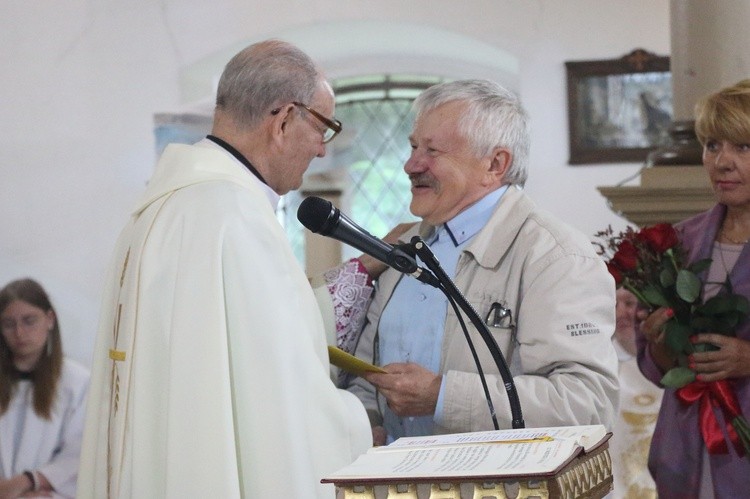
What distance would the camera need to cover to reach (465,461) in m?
1.79

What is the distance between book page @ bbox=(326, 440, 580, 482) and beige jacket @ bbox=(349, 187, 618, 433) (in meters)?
0.86

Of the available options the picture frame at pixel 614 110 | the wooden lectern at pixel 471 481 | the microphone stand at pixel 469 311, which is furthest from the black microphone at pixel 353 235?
the picture frame at pixel 614 110

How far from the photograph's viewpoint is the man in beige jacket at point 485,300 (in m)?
2.79

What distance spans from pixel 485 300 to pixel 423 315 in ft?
0.67

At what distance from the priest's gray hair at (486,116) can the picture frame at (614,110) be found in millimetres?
5107

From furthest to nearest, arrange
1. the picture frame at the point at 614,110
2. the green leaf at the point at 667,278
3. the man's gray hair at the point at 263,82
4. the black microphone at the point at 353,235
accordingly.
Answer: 1. the picture frame at the point at 614,110
2. the green leaf at the point at 667,278
3. the man's gray hair at the point at 263,82
4. the black microphone at the point at 353,235

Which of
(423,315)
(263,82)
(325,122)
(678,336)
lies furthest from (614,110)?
(263,82)

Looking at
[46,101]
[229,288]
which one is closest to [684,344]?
[229,288]

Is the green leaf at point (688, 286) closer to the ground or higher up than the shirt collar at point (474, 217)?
closer to the ground

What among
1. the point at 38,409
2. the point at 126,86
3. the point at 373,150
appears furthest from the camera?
the point at 373,150

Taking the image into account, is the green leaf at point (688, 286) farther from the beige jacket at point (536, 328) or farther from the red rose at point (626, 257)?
the beige jacket at point (536, 328)

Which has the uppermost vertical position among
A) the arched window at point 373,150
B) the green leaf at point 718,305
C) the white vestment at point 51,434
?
the arched window at point 373,150

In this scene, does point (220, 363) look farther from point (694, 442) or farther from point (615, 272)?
point (694, 442)

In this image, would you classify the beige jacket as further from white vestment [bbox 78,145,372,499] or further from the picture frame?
the picture frame
